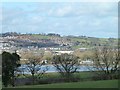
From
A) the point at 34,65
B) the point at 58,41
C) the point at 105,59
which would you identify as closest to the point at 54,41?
the point at 58,41

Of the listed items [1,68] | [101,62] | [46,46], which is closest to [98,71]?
[101,62]

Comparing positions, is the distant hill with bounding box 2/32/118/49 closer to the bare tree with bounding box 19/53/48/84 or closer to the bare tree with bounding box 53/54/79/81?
the bare tree with bounding box 53/54/79/81

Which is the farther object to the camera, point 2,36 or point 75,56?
point 75,56

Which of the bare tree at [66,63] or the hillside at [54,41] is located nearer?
the hillside at [54,41]

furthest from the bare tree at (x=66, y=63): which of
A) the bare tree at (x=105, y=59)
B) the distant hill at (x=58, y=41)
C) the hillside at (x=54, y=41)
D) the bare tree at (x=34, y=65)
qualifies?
the bare tree at (x=105, y=59)

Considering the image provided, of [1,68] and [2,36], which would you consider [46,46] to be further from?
[1,68]

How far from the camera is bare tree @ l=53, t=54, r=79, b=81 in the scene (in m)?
29.0

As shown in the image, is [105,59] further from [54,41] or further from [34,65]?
[34,65]

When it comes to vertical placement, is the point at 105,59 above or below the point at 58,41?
below

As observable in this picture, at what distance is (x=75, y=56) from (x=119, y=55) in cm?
446

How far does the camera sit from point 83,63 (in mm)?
32219

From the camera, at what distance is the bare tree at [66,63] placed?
28964 mm

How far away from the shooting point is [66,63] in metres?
29.8

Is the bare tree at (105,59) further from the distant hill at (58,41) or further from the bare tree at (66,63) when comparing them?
the bare tree at (66,63)
